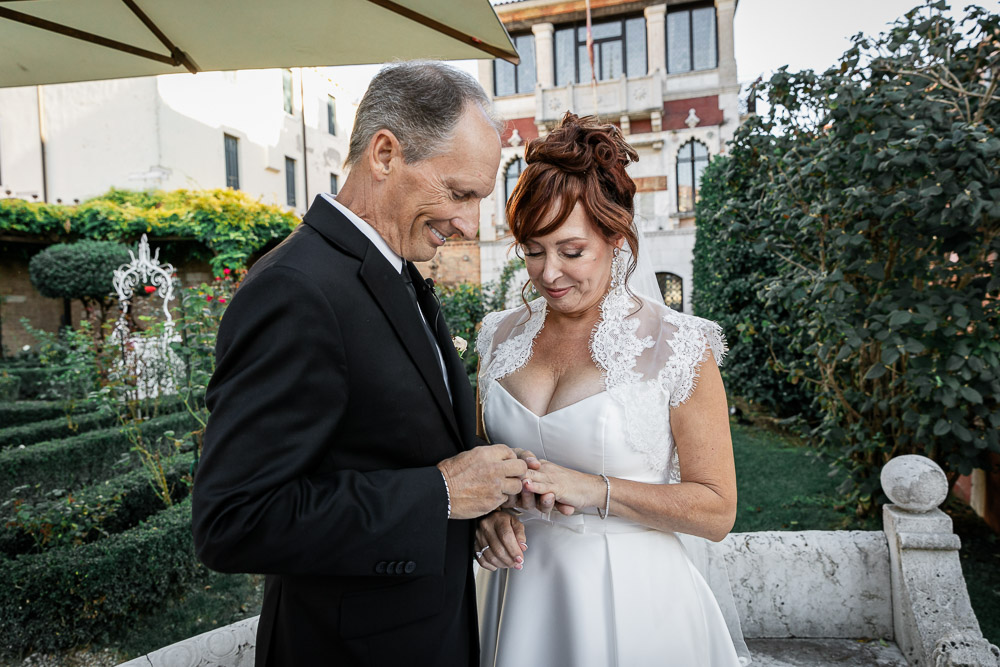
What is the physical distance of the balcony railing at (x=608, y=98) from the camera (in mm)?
17094

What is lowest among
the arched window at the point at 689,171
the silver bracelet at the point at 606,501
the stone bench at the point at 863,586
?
the stone bench at the point at 863,586

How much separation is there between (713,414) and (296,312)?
1.30 metres

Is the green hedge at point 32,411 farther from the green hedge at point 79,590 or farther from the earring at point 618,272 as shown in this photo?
the earring at point 618,272

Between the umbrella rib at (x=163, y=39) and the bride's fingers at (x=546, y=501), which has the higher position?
the umbrella rib at (x=163, y=39)

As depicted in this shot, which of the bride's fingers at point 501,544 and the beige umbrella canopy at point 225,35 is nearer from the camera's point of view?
the bride's fingers at point 501,544

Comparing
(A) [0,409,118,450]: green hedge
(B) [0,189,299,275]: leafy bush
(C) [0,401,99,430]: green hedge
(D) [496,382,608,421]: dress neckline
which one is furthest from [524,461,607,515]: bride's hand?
(B) [0,189,299,275]: leafy bush

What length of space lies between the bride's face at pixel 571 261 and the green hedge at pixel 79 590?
323 centimetres

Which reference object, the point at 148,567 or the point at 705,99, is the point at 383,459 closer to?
the point at 148,567

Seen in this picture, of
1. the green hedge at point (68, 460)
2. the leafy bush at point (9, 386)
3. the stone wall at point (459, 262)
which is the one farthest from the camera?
the stone wall at point (459, 262)

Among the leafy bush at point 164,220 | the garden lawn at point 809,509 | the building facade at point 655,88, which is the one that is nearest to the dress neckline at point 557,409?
the garden lawn at point 809,509

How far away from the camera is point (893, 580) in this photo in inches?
124

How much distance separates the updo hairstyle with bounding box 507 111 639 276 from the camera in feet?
6.70

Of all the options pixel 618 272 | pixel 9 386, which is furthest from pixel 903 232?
pixel 9 386

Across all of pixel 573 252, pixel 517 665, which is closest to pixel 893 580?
pixel 517 665
